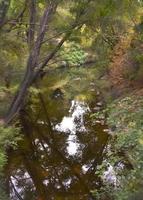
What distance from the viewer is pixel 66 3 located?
15.5m

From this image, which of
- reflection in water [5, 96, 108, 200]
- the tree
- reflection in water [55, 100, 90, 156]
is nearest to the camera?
reflection in water [5, 96, 108, 200]

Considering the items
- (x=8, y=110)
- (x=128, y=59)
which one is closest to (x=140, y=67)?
(x=128, y=59)

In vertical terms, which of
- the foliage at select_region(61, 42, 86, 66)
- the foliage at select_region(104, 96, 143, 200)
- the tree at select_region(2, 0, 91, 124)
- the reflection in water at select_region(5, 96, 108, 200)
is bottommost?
the foliage at select_region(104, 96, 143, 200)

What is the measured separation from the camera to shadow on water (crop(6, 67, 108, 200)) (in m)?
12.9

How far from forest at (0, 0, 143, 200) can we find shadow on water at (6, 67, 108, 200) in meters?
0.03

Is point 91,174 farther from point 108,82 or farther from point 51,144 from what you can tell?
point 108,82

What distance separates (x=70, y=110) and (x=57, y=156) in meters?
7.93

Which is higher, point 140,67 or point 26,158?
point 140,67

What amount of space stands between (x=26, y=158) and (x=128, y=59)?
24.7 ft

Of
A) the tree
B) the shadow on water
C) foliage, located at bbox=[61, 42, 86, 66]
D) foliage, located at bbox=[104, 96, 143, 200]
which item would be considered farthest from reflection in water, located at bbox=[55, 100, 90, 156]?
foliage, located at bbox=[104, 96, 143, 200]

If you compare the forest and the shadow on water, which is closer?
the forest

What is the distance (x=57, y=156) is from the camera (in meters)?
16.0


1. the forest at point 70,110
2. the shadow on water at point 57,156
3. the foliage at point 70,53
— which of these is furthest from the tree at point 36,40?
the foliage at point 70,53

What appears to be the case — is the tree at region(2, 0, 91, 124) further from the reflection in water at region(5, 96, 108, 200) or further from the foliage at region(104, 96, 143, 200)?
the foliage at region(104, 96, 143, 200)
